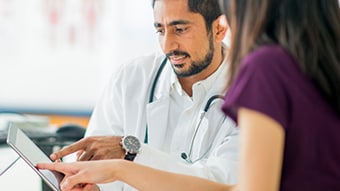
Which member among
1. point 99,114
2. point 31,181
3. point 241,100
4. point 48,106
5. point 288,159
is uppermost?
point 241,100

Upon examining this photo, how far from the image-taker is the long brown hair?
107 centimetres

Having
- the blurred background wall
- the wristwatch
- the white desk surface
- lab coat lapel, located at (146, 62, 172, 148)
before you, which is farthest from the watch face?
the blurred background wall

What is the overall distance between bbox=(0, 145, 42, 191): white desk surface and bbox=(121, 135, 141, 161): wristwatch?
41cm

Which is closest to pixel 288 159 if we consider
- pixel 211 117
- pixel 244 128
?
pixel 244 128

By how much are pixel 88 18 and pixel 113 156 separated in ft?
6.60

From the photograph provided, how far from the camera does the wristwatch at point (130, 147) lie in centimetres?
175

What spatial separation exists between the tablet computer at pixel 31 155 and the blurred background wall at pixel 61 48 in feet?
6.78

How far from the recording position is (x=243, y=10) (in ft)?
3.59

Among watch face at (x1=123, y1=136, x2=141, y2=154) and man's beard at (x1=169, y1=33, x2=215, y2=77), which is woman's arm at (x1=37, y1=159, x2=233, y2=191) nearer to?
watch face at (x1=123, y1=136, x2=141, y2=154)

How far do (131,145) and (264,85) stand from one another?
797 mm

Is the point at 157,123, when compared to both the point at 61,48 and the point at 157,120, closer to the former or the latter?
the point at 157,120

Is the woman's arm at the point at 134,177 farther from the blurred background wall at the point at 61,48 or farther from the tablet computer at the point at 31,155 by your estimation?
the blurred background wall at the point at 61,48

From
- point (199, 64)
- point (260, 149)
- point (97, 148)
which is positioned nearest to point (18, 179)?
point (97, 148)

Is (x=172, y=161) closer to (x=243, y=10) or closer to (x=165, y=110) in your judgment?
(x=165, y=110)
